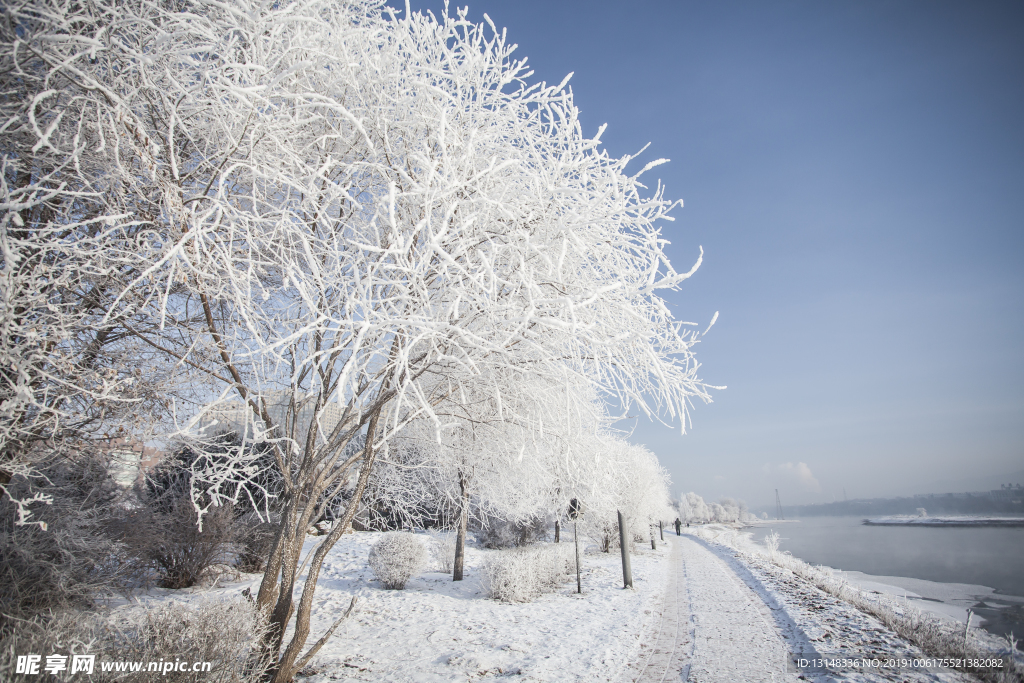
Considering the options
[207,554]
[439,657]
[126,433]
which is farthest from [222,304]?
[207,554]

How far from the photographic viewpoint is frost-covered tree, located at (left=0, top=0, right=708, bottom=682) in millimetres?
2559

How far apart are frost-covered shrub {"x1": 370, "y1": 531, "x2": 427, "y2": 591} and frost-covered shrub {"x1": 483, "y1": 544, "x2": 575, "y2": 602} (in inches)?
71.7

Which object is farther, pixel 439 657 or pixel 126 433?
pixel 439 657

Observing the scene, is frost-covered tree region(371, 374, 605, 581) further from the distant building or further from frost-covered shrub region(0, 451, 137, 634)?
Answer: frost-covered shrub region(0, 451, 137, 634)

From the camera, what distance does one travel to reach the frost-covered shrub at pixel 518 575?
358 inches

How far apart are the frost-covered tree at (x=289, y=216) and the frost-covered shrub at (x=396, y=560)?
5914mm

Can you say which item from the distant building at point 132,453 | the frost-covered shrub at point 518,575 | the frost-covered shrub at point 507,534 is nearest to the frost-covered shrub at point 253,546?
the distant building at point 132,453

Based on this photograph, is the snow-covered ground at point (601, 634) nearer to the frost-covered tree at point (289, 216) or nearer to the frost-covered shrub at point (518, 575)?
the frost-covered shrub at point (518, 575)

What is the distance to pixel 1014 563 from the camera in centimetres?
2428

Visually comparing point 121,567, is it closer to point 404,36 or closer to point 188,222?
point 188,222

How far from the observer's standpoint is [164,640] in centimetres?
325

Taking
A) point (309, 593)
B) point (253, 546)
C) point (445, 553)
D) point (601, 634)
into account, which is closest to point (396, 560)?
point (445, 553)

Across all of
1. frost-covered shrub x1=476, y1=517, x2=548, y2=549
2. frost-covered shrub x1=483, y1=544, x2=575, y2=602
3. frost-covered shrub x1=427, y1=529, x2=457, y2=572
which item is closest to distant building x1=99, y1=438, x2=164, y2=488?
frost-covered shrub x1=483, y1=544, x2=575, y2=602

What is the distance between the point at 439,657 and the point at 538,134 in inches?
237
